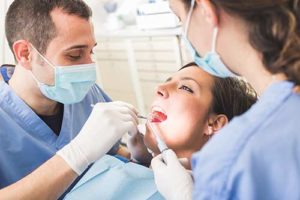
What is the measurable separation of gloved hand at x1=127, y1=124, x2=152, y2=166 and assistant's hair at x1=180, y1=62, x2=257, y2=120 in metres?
0.38

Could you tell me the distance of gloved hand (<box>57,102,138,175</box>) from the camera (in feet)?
3.94

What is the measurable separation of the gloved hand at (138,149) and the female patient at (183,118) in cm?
16

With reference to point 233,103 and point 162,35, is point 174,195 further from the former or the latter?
point 162,35

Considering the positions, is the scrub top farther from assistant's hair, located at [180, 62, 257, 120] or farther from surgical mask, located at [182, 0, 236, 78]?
surgical mask, located at [182, 0, 236, 78]

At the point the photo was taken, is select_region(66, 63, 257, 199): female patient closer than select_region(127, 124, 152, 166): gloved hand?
Yes

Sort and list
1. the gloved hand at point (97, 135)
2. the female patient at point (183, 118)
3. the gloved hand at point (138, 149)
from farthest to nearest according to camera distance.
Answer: the gloved hand at point (138, 149)
the female patient at point (183, 118)
the gloved hand at point (97, 135)

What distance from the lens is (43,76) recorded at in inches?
57.1

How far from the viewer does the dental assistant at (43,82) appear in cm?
134

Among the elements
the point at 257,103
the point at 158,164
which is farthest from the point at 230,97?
the point at 257,103

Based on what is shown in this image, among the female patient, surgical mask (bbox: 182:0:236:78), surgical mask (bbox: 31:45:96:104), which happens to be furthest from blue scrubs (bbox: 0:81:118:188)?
surgical mask (bbox: 182:0:236:78)

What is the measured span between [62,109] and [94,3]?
2296 millimetres

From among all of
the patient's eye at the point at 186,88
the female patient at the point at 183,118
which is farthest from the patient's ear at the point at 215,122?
the patient's eye at the point at 186,88

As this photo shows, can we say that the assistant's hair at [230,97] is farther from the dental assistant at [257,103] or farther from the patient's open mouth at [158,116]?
the dental assistant at [257,103]

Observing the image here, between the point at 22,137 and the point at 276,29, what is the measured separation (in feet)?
3.54
